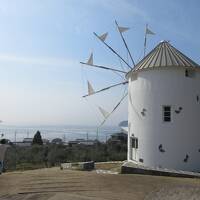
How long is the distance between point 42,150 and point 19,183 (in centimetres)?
1985

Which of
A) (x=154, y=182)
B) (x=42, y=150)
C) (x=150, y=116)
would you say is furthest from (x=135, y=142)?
(x=42, y=150)

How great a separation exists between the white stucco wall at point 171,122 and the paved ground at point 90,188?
184 inches

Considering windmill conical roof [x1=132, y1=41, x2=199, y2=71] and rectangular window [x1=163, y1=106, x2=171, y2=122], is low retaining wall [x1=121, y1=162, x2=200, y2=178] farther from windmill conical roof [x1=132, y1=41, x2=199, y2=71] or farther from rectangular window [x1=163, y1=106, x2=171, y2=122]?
windmill conical roof [x1=132, y1=41, x2=199, y2=71]

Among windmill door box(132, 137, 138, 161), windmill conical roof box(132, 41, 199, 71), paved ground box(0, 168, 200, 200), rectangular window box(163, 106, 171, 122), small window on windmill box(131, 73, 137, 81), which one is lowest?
paved ground box(0, 168, 200, 200)

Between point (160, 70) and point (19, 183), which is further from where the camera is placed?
point (160, 70)

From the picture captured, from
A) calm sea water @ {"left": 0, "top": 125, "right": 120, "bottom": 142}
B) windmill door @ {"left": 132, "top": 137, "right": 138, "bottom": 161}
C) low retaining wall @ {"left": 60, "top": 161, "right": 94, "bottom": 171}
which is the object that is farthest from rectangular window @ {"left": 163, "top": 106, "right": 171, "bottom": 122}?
calm sea water @ {"left": 0, "top": 125, "right": 120, "bottom": 142}

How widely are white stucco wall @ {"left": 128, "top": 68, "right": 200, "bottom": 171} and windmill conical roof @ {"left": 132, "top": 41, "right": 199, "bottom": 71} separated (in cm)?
35

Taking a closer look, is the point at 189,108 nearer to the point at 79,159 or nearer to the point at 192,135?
the point at 192,135

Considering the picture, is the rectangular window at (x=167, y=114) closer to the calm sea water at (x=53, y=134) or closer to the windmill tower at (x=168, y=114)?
the windmill tower at (x=168, y=114)

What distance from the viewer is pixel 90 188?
13516mm

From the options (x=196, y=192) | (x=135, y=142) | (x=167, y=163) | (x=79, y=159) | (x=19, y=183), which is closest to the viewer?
(x=196, y=192)

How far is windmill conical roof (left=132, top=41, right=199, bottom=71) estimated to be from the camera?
2128cm

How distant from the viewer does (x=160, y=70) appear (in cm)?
2120

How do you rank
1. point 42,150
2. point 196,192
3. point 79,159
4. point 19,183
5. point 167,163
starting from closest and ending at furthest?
point 196,192 → point 19,183 → point 167,163 → point 79,159 → point 42,150
